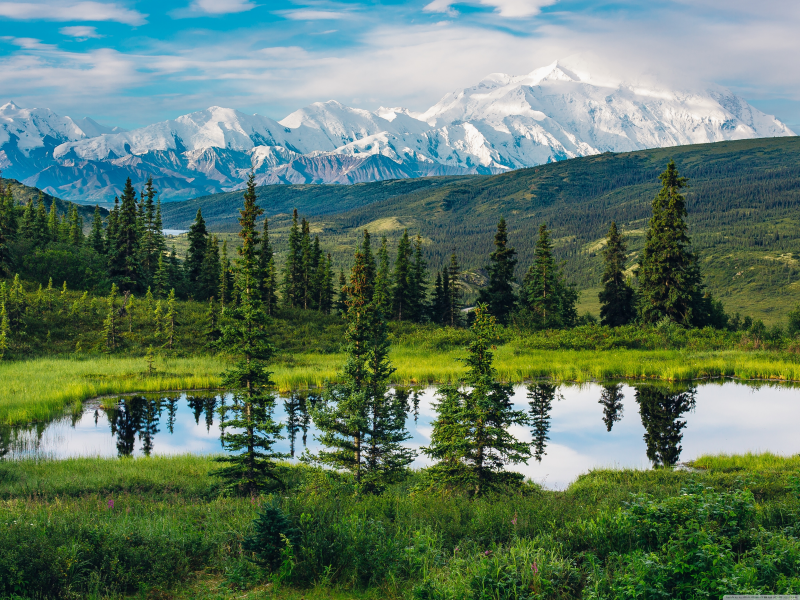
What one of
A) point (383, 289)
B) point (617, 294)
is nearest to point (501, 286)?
point (617, 294)

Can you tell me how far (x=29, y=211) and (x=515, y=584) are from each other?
3118 inches

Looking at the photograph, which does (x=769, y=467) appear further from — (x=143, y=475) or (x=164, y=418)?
(x=164, y=418)

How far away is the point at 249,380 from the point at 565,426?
16.0m

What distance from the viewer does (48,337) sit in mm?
45500

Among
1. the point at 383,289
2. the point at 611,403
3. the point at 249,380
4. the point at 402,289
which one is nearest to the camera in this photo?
the point at 249,380

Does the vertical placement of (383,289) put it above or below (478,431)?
above

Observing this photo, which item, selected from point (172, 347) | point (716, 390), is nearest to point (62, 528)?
point (716, 390)

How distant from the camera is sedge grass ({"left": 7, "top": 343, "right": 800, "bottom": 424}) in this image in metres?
35.2

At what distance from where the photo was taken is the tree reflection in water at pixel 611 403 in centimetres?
2906

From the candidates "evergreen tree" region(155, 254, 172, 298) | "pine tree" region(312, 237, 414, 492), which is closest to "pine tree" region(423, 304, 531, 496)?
"pine tree" region(312, 237, 414, 492)

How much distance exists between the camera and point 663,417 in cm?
2892

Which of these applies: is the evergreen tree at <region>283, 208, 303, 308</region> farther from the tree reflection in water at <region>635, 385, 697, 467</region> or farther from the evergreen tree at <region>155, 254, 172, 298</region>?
the tree reflection in water at <region>635, 385, 697, 467</region>

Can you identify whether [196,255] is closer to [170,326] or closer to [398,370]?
[170,326]

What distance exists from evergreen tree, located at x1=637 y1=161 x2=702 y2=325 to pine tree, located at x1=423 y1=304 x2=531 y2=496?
4083cm
